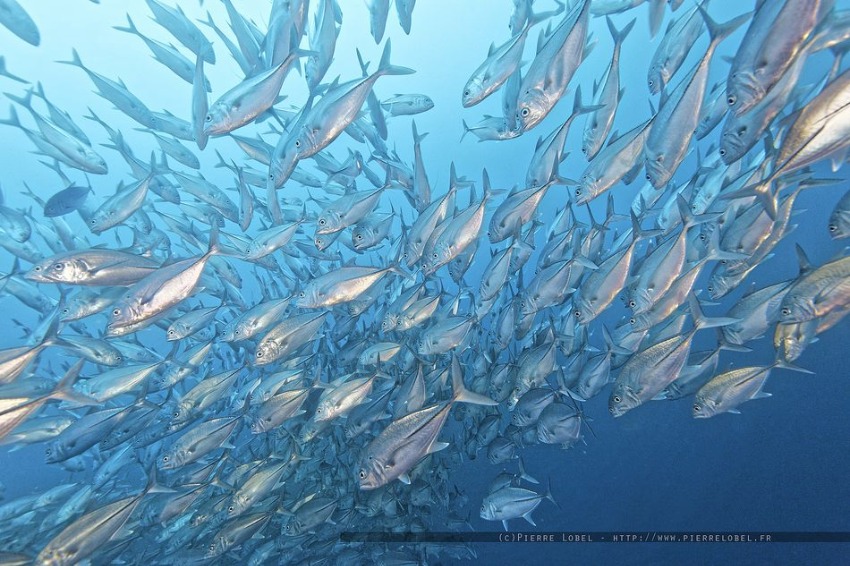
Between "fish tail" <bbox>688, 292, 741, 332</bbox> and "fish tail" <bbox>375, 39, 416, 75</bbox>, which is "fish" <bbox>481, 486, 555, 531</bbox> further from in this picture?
"fish tail" <bbox>375, 39, 416, 75</bbox>

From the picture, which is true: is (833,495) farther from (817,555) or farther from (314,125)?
(314,125)

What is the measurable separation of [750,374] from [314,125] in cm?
374

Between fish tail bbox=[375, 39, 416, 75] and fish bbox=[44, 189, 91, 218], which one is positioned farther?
fish bbox=[44, 189, 91, 218]

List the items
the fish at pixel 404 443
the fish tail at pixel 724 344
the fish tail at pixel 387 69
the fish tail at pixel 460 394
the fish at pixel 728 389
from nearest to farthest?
1. the fish at pixel 404 443
2. the fish tail at pixel 460 394
3. the fish at pixel 728 389
4. the fish tail at pixel 724 344
5. the fish tail at pixel 387 69

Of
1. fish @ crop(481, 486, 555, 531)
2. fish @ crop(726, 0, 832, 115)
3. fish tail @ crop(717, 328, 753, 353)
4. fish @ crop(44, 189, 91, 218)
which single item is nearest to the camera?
fish @ crop(726, 0, 832, 115)

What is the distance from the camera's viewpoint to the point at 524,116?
9.20ft

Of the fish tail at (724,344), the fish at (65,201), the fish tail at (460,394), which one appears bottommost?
the fish tail at (724,344)

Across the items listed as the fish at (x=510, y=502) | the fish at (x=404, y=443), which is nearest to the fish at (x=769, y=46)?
the fish at (x=404, y=443)

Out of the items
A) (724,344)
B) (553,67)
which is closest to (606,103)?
(553,67)

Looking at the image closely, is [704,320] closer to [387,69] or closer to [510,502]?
[510,502]

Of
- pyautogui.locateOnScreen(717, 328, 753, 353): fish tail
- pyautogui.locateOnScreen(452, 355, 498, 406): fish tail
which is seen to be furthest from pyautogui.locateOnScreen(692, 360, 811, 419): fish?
pyautogui.locateOnScreen(452, 355, 498, 406): fish tail

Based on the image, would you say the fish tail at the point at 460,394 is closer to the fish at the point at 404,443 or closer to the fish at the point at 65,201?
the fish at the point at 404,443

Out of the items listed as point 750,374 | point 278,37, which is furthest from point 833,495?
point 278,37

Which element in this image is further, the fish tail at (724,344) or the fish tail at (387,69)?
the fish tail at (387,69)
